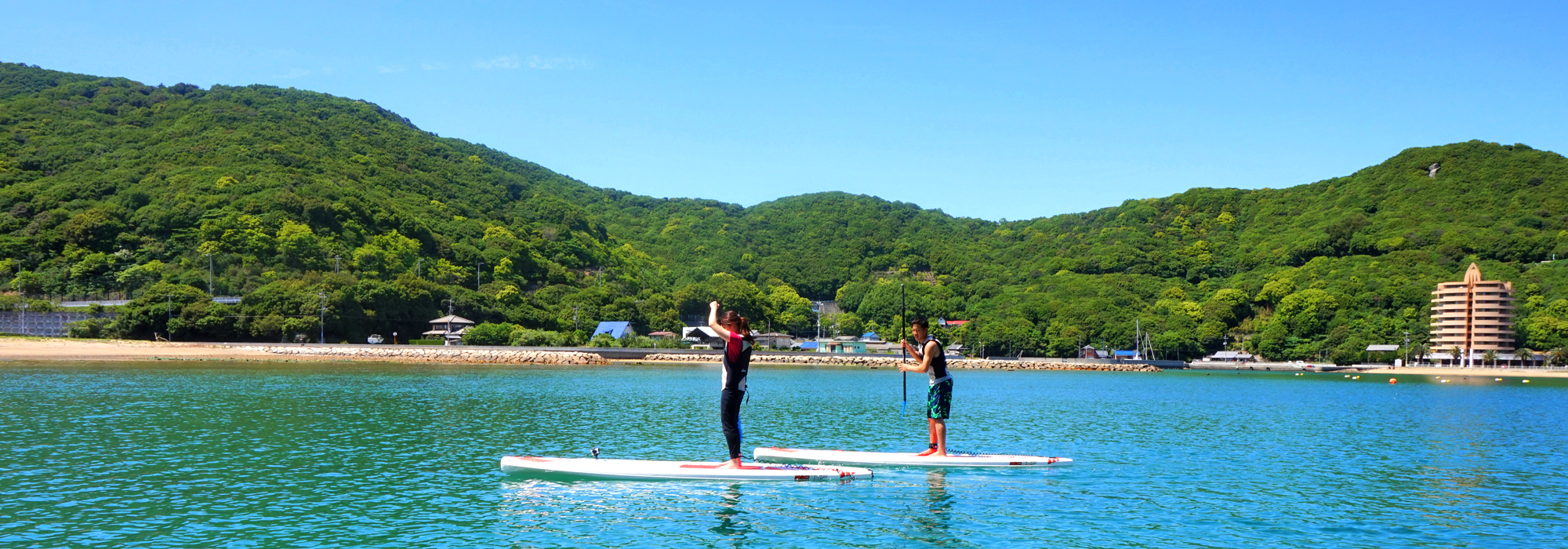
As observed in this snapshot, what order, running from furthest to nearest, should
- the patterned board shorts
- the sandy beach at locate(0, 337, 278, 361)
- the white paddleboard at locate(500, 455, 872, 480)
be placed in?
the sandy beach at locate(0, 337, 278, 361)
the patterned board shorts
the white paddleboard at locate(500, 455, 872, 480)

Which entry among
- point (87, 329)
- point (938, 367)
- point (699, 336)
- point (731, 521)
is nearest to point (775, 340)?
point (699, 336)

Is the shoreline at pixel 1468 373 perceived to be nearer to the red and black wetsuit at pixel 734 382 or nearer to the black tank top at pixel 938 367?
the black tank top at pixel 938 367

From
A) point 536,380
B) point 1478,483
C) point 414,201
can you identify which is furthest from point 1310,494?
point 414,201

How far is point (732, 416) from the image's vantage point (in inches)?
597

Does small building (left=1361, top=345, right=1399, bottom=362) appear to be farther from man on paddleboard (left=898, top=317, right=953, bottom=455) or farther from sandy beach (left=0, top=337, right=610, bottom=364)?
man on paddleboard (left=898, top=317, right=953, bottom=455)

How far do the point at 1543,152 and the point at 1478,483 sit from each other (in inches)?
7196

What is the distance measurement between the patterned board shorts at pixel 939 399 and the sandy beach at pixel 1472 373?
98.4 metres

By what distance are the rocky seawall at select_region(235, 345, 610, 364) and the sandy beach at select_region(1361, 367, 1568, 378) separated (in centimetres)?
8039

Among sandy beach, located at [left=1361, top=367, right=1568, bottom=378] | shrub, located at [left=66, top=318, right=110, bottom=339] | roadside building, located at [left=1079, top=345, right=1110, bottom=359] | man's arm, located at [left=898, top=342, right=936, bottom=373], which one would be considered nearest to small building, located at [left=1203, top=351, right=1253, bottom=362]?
roadside building, located at [left=1079, top=345, right=1110, bottom=359]

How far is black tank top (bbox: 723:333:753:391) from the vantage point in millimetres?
14375

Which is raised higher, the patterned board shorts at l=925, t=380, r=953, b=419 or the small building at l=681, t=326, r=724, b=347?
the patterned board shorts at l=925, t=380, r=953, b=419

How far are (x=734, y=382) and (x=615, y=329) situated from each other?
95.5 m

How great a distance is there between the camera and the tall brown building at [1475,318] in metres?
112

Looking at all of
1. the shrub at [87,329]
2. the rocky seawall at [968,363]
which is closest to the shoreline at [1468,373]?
the rocky seawall at [968,363]
